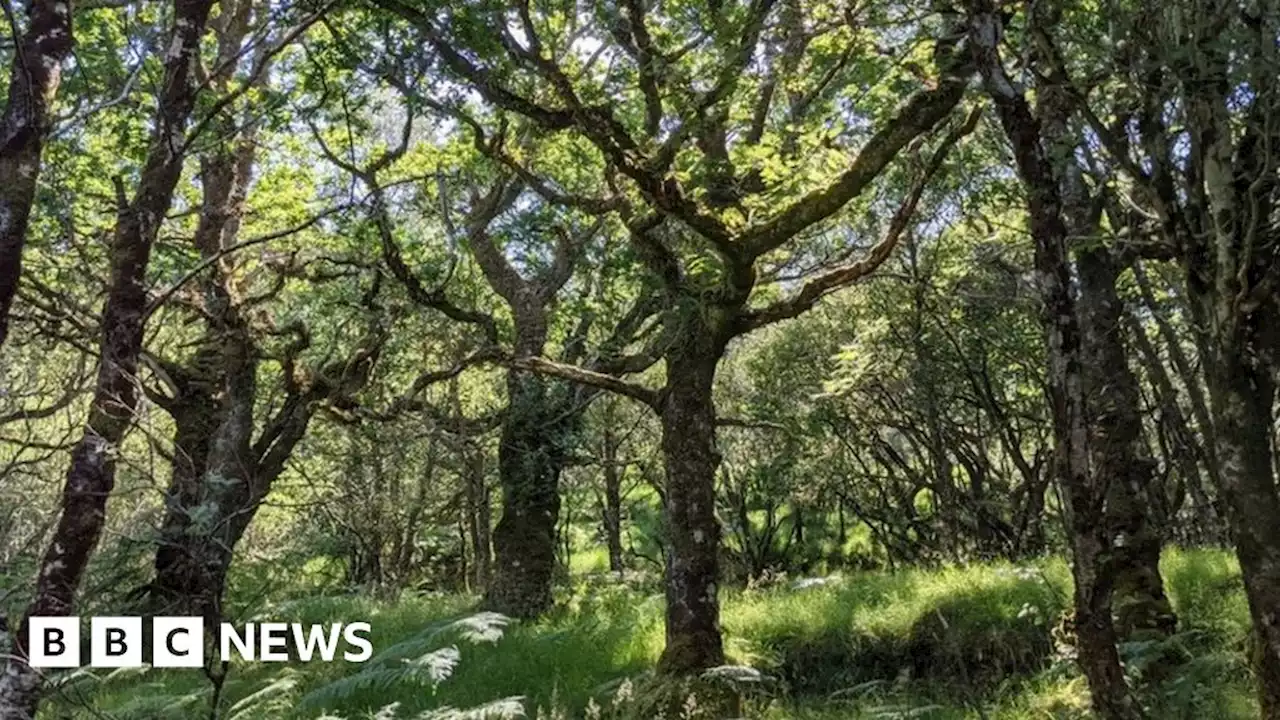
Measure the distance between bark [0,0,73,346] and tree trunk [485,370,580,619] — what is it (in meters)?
7.33

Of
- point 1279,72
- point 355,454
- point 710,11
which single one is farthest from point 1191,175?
point 355,454

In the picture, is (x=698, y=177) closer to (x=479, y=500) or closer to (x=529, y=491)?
(x=529, y=491)

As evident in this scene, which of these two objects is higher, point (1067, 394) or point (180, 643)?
point (1067, 394)

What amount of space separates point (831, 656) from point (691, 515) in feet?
8.02

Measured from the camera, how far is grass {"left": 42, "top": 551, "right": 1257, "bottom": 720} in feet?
21.3

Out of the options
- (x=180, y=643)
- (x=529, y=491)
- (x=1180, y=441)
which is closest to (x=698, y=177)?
(x=529, y=491)

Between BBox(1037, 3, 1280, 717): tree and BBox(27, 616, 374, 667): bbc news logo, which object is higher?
BBox(1037, 3, 1280, 717): tree

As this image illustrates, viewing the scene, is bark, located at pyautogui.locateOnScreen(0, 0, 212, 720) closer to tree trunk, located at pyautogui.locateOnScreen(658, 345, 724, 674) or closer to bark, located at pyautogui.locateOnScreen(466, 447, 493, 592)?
tree trunk, located at pyautogui.locateOnScreen(658, 345, 724, 674)

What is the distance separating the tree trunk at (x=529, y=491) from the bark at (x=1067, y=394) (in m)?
7.41

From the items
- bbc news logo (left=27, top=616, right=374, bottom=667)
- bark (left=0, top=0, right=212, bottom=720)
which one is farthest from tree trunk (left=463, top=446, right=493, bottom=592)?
bark (left=0, top=0, right=212, bottom=720)

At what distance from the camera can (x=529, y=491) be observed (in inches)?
444

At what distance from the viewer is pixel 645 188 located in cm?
670

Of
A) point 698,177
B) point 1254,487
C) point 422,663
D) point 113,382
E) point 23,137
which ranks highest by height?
point 698,177

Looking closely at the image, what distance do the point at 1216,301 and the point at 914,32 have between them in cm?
551
